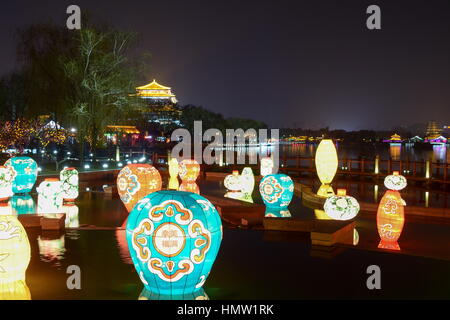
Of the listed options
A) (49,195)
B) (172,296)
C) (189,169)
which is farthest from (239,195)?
(172,296)

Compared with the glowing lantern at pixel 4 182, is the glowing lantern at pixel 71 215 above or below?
below

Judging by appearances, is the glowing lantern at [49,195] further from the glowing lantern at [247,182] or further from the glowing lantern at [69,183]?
the glowing lantern at [247,182]

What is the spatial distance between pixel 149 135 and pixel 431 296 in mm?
50073

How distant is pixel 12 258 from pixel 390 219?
21.5 feet

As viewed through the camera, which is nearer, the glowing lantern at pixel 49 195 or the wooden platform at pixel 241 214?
the wooden platform at pixel 241 214

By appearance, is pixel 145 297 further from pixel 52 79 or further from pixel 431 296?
pixel 52 79

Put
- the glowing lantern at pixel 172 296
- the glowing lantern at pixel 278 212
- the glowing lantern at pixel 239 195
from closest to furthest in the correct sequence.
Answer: the glowing lantern at pixel 172 296 → the glowing lantern at pixel 278 212 → the glowing lantern at pixel 239 195

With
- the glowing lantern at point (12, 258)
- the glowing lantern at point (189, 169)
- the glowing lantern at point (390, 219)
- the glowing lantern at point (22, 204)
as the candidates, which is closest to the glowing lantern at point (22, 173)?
the glowing lantern at point (22, 204)

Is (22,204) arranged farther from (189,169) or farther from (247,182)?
(247,182)

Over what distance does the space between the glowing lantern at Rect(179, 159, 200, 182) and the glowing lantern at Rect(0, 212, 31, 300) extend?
10.6 meters

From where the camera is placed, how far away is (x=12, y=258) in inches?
218

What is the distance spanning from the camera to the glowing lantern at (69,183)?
43.1 feet

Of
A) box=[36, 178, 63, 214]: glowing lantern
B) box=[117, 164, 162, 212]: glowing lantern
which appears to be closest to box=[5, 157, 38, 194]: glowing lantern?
box=[36, 178, 63, 214]: glowing lantern

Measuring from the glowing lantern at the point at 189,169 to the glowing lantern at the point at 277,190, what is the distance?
3.79 metres
